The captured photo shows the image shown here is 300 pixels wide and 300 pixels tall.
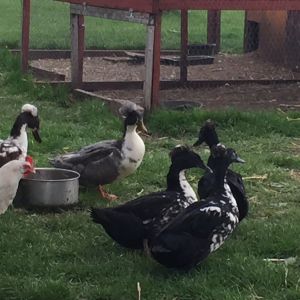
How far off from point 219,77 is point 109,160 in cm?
539

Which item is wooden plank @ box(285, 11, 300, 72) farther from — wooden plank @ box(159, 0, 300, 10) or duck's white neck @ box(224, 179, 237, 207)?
duck's white neck @ box(224, 179, 237, 207)

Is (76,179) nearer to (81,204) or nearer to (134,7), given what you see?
(81,204)

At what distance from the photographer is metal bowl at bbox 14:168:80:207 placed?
230 inches

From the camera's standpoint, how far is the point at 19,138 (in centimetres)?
630

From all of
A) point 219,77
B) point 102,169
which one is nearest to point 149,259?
point 102,169

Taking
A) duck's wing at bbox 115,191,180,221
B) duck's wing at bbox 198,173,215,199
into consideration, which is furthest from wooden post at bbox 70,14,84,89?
duck's wing at bbox 115,191,180,221

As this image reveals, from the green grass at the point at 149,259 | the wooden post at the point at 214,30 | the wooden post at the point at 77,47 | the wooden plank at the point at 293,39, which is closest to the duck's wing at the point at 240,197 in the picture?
the green grass at the point at 149,259

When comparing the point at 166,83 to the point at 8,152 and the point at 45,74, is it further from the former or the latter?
the point at 8,152

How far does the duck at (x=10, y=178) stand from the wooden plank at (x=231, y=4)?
3.48 metres

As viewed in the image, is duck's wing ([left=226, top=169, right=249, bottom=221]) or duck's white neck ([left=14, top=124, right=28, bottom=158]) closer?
duck's wing ([left=226, top=169, right=249, bottom=221])

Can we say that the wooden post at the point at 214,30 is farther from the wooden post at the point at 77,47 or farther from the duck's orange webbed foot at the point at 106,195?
the duck's orange webbed foot at the point at 106,195

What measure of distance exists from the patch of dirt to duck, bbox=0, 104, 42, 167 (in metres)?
2.98

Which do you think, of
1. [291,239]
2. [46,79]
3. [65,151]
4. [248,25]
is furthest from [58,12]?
[291,239]

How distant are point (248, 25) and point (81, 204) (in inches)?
305
